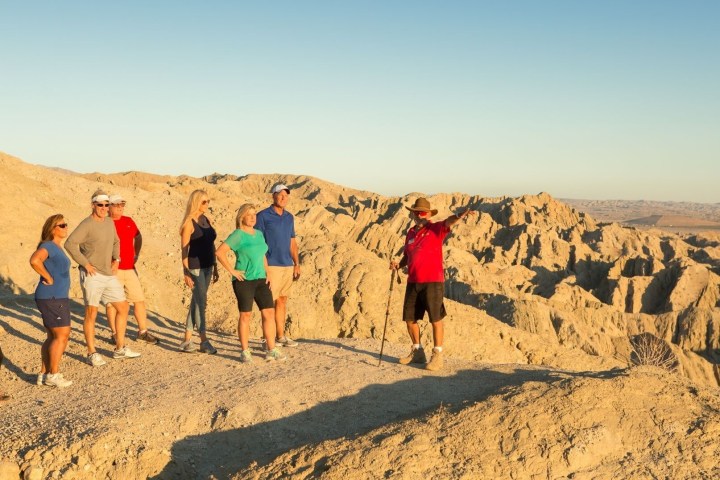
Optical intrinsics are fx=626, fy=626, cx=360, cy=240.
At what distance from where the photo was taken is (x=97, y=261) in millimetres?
6660

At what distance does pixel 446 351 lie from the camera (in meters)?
10.9

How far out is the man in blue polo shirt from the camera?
712cm

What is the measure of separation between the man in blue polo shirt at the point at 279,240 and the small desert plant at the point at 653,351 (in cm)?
1376

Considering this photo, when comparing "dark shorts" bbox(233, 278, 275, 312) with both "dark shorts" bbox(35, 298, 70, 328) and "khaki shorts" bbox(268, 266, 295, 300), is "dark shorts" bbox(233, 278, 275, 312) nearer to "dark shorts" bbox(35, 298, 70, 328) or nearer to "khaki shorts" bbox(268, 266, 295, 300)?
"khaki shorts" bbox(268, 266, 295, 300)

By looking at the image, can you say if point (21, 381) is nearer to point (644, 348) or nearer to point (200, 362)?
point (200, 362)

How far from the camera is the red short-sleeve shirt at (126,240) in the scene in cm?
716

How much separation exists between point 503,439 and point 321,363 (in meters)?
2.98

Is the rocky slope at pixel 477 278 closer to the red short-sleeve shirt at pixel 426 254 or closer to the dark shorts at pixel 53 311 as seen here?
the red short-sleeve shirt at pixel 426 254

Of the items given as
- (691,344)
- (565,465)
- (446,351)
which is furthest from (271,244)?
(691,344)

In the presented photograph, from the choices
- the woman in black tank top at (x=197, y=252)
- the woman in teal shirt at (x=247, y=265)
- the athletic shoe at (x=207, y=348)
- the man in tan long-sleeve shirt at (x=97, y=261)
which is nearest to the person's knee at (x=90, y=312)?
the man in tan long-sleeve shirt at (x=97, y=261)

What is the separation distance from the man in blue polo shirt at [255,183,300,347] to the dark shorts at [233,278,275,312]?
32 cm

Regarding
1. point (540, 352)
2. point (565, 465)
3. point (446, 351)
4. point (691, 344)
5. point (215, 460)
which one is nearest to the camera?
point (565, 465)

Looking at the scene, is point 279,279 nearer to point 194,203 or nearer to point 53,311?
point 194,203

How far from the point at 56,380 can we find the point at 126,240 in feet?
5.68
